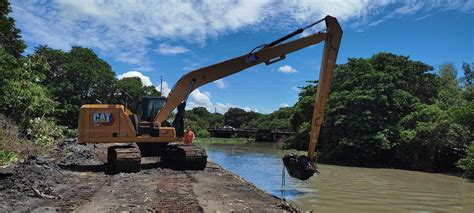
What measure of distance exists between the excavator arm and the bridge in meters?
66.6

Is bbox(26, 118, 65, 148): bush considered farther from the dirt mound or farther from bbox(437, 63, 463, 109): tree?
bbox(437, 63, 463, 109): tree

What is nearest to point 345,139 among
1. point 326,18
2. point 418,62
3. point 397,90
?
point 397,90

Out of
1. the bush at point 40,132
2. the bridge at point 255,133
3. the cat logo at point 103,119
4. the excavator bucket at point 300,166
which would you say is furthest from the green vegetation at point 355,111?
the bridge at point 255,133

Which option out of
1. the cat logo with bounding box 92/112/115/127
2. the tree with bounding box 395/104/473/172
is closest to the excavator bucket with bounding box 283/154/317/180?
the cat logo with bounding box 92/112/115/127

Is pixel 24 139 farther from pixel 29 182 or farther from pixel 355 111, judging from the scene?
pixel 355 111

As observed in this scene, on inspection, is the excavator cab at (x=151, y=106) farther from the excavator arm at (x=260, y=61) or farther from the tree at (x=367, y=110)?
the tree at (x=367, y=110)

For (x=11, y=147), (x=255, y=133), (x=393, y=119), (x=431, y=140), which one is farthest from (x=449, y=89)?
(x=255, y=133)

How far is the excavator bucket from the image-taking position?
14742 mm

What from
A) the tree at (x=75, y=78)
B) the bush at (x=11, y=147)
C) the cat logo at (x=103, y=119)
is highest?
the tree at (x=75, y=78)

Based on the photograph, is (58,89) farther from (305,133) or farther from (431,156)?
(431,156)

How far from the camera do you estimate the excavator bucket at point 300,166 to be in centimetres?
1474

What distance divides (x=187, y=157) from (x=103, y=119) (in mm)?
3119

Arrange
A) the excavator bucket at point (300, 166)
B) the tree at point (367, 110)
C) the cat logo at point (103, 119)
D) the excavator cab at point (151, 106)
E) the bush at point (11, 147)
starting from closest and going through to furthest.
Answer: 1. the excavator bucket at point (300, 166)
2. the bush at point (11, 147)
3. the cat logo at point (103, 119)
4. the excavator cab at point (151, 106)
5. the tree at point (367, 110)

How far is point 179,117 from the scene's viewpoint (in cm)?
1694
